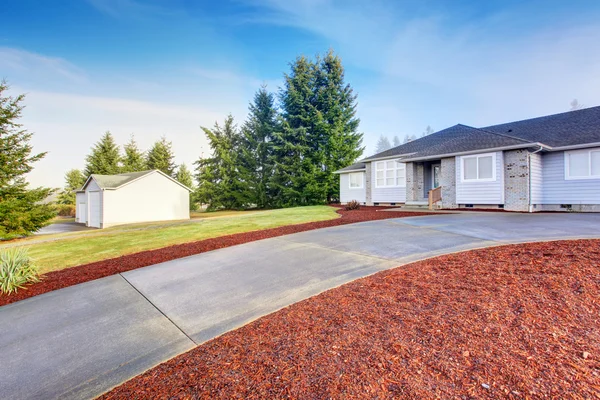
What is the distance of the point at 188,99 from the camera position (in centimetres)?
1733

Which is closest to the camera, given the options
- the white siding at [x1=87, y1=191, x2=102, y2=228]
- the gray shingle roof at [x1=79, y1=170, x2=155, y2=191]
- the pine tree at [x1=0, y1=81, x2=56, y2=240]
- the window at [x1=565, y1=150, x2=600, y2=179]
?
the window at [x1=565, y1=150, x2=600, y2=179]

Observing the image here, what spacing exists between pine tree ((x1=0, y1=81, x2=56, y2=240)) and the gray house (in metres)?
22.7

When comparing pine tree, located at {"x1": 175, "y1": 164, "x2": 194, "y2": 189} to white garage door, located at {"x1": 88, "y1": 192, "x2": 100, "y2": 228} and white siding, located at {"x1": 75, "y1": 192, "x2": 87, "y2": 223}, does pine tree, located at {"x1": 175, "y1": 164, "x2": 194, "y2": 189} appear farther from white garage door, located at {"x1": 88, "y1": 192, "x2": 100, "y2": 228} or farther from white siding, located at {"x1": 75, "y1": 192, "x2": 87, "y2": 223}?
white garage door, located at {"x1": 88, "y1": 192, "x2": 100, "y2": 228}

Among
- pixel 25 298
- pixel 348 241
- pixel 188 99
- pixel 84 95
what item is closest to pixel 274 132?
pixel 188 99

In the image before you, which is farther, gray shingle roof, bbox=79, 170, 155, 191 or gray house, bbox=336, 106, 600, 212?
gray shingle roof, bbox=79, 170, 155, 191

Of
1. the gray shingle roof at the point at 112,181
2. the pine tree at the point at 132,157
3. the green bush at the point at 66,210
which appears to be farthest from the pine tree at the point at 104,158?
the gray shingle roof at the point at 112,181

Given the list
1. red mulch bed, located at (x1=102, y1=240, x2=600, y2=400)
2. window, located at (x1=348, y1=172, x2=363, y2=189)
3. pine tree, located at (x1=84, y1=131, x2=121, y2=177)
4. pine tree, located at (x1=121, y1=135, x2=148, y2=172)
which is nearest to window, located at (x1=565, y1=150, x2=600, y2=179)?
window, located at (x1=348, y1=172, x2=363, y2=189)

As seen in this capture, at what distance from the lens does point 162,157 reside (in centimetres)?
3581

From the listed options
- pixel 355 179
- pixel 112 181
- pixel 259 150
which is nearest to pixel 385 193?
pixel 355 179

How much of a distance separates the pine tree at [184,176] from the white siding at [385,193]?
27784 millimetres

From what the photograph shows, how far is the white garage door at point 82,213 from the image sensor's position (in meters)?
23.8

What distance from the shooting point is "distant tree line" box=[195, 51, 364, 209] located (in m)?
25.3

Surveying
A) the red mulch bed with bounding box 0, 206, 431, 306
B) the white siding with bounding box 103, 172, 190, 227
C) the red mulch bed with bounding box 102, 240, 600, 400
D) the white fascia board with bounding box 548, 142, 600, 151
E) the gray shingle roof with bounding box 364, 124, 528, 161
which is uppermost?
the gray shingle roof with bounding box 364, 124, 528, 161

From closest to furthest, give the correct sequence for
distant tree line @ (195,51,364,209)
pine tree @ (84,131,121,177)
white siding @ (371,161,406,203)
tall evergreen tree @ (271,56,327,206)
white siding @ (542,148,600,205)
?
white siding @ (542,148,600,205) → white siding @ (371,161,406,203) → tall evergreen tree @ (271,56,327,206) → distant tree line @ (195,51,364,209) → pine tree @ (84,131,121,177)
